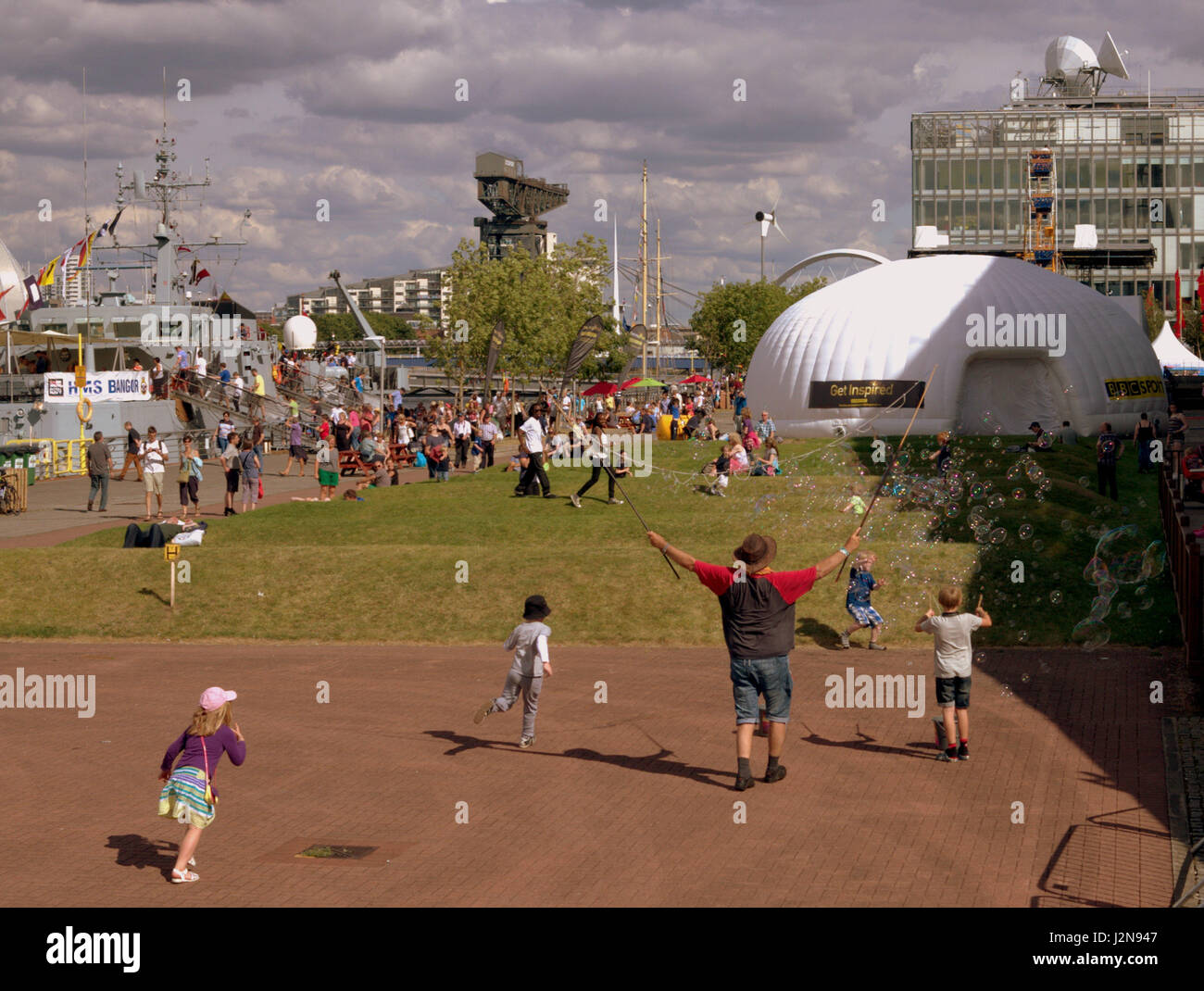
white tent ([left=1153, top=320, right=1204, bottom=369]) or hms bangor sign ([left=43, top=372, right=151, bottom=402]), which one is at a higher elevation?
white tent ([left=1153, top=320, right=1204, bottom=369])

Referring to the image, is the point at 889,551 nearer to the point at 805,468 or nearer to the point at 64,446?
the point at 805,468

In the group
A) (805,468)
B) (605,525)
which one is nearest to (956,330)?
(805,468)

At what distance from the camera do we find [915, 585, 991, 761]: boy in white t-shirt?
12.3m

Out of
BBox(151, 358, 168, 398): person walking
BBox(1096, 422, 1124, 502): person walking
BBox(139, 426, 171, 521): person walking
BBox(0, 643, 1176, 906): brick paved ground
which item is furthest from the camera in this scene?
BBox(151, 358, 168, 398): person walking

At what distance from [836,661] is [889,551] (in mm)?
4699

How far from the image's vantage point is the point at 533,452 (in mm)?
30047

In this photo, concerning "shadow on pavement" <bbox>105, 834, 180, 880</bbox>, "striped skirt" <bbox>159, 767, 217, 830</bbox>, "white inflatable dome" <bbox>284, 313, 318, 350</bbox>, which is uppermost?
"white inflatable dome" <bbox>284, 313, 318, 350</bbox>

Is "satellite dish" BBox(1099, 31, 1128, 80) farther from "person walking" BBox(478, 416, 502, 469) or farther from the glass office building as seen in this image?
"person walking" BBox(478, 416, 502, 469)

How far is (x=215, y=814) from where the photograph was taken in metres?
10.9

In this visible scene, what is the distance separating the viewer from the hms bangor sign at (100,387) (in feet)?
142

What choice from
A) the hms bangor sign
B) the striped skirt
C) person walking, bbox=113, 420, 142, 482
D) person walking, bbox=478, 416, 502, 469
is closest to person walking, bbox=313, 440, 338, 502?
person walking, bbox=478, 416, 502, 469

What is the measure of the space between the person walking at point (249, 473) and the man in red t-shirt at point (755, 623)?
66.3ft

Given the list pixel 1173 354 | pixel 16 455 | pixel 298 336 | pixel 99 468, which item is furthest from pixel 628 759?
pixel 298 336

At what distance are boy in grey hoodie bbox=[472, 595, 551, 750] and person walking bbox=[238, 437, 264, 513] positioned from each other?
1808cm
